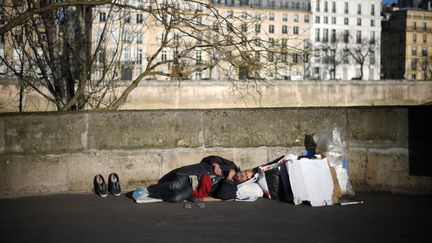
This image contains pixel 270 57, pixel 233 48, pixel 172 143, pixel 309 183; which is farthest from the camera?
pixel 270 57

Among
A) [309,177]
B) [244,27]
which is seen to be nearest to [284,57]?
[244,27]

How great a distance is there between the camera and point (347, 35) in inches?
3521

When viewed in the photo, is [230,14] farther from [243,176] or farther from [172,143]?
[243,176]

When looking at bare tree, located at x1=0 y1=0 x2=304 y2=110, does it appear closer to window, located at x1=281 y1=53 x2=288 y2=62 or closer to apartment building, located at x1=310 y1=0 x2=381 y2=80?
window, located at x1=281 y1=53 x2=288 y2=62

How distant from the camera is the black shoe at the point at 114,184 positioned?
19.3ft

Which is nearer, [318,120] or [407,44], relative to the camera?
[318,120]

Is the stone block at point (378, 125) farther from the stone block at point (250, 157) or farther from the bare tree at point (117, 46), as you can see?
the bare tree at point (117, 46)

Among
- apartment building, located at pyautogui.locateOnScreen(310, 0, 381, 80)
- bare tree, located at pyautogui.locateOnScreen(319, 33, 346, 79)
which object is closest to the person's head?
bare tree, located at pyautogui.locateOnScreen(319, 33, 346, 79)

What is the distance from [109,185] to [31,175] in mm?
819

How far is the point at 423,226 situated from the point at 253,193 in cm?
173

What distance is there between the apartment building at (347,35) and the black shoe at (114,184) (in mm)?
79429

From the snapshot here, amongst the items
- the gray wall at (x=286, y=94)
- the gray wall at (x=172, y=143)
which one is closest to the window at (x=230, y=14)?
the gray wall at (x=172, y=143)

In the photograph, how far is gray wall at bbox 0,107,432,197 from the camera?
5.85 meters

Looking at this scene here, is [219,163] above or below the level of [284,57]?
below
